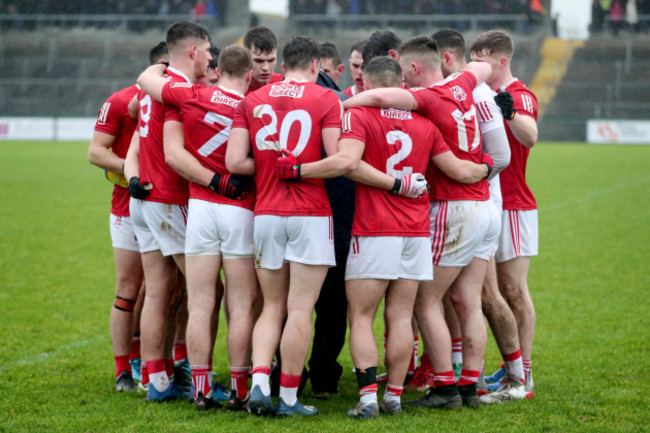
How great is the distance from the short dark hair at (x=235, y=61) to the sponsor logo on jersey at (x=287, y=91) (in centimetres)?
29

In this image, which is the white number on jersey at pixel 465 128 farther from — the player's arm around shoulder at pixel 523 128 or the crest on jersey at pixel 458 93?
the player's arm around shoulder at pixel 523 128

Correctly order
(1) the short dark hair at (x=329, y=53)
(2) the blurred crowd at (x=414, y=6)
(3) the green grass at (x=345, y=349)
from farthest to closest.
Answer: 1. (2) the blurred crowd at (x=414, y=6)
2. (1) the short dark hair at (x=329, y=53)
3. (3) the green grass at (x=345, y=349)

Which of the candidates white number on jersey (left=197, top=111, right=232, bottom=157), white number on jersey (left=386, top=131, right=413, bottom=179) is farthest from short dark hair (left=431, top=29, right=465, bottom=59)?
white number on jersey (left=197, top=111, right=232, bottom=157)

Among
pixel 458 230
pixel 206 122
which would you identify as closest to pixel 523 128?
pixel 458 230

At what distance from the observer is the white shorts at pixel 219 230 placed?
5.25m

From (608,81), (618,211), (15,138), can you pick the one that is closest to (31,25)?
(15,138)

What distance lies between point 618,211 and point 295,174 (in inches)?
468

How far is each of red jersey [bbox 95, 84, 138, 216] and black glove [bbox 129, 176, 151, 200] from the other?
65 cm

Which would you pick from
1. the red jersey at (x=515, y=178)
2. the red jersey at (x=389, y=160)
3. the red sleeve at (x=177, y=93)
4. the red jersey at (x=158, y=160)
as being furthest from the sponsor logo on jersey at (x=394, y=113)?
the red jersey at (x=158, y=160)

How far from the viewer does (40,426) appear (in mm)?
4902

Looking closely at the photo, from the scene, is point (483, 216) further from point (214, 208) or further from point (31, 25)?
point (31, 25)

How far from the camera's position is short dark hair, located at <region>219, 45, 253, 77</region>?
5.26 m

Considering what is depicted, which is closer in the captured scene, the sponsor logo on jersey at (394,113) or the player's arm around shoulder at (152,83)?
the sponsor logo on jersey at (394,113)

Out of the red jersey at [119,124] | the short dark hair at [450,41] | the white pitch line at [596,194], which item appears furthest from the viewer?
the white pitch line at [596,194]
